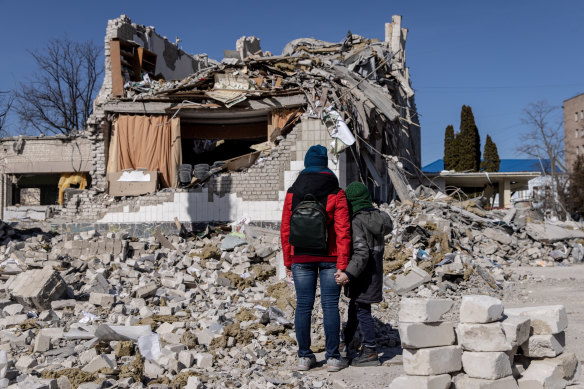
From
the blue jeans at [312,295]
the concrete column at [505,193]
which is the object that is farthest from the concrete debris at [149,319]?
the concrete column at [505,193]

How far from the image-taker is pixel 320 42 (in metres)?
17.7

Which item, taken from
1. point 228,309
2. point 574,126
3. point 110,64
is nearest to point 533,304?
point 228,309

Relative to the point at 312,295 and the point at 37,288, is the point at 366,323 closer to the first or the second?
the point at 312,295

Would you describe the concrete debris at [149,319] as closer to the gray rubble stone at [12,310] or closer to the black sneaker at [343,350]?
the gray rubble stone at [12,310]

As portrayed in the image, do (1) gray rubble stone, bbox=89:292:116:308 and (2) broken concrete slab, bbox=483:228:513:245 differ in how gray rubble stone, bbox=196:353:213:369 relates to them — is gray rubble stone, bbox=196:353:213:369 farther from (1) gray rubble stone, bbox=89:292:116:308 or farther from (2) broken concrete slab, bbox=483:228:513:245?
(2) broken concrete slab, bbox=483:228:513:245

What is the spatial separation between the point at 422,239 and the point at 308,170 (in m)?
6.37

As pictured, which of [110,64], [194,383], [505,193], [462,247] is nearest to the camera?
[194,383]

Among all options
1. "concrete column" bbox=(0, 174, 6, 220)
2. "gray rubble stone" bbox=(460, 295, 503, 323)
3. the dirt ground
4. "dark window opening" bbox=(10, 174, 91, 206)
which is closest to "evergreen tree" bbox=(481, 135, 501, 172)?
the dirt ground

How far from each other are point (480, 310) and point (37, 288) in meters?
5.53

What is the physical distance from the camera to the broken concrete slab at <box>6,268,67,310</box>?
22.3 ft

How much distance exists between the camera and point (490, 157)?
37.7 meters

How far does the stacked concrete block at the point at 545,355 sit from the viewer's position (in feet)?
13.0

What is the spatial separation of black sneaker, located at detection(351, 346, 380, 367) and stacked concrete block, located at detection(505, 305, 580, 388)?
1240mm

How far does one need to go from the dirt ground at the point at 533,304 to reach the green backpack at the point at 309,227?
1131 millimetres
